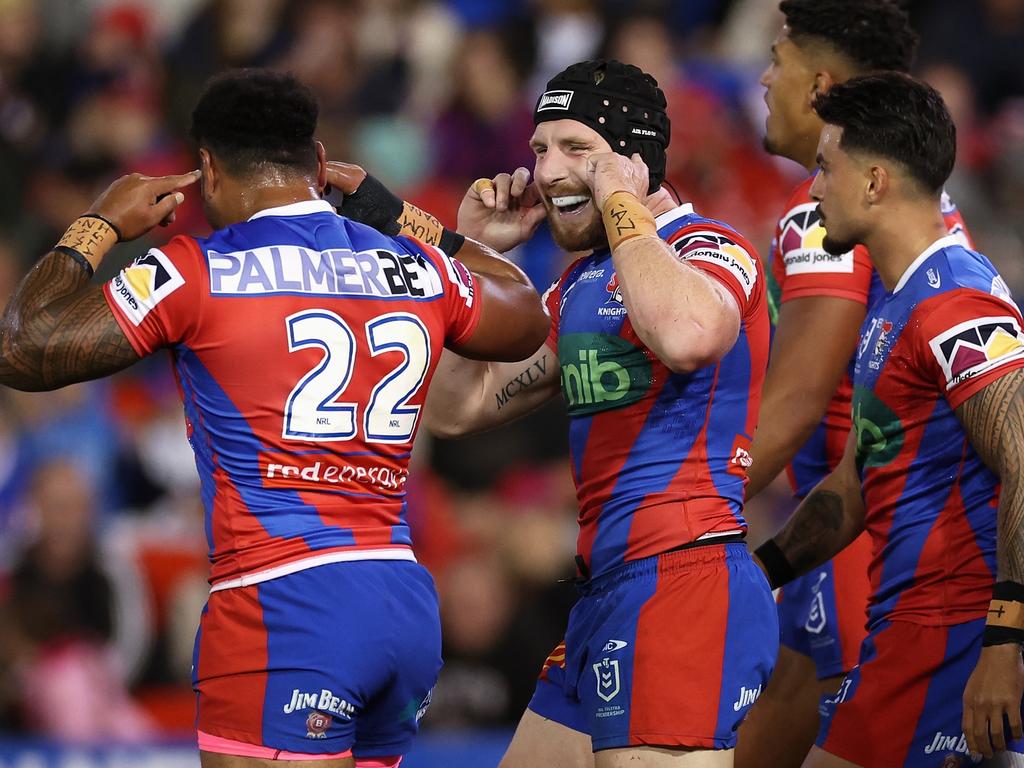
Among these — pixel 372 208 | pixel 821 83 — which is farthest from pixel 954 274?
pixel 372 208

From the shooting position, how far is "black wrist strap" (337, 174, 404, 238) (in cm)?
484

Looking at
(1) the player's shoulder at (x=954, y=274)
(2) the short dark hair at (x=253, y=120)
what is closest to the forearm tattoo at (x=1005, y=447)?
(1) the player's shoulder at (x=954, y=274)

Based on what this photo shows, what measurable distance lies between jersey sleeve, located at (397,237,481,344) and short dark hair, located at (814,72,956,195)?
135 cm

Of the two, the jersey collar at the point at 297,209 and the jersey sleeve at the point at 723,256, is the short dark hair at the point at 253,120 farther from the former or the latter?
the jersey sleeve at the point at 723,256

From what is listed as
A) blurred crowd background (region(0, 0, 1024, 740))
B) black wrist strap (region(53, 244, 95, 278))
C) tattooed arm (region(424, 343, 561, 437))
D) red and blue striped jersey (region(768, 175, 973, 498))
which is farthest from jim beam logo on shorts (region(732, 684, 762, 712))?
blurred crowd background (region(0, 0, 1024, 740))

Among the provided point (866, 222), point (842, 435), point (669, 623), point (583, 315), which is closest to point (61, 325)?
point (583, 315)

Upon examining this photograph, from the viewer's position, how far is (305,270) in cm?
408

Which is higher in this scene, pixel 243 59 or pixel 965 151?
pixel 243 59

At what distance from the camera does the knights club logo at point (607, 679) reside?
433 centimetres

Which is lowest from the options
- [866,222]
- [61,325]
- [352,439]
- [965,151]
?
[352,439]

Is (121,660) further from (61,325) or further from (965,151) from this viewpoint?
(965,151)

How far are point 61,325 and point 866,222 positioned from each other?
96.5 inches

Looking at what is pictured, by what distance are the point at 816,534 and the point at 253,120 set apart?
2.32 meters

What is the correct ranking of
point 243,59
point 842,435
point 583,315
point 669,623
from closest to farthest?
point 669,623
point 583,315
point 842,435
point 243,59
